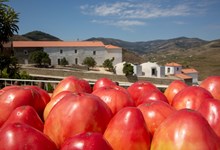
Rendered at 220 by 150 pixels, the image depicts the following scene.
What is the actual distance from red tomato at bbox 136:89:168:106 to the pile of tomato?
0.28ft

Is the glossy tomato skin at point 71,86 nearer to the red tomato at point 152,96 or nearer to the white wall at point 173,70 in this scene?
the red tomato at point 152,96

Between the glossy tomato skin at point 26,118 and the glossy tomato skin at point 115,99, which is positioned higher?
the glossy tomato skin at point 115,99

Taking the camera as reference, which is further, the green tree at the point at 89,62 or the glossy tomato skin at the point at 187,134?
the green tree at the point at 89,62

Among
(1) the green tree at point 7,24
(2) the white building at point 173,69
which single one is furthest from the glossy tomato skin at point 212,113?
(2) the white building at point 173,69

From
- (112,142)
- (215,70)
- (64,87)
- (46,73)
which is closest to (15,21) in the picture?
(64,87)

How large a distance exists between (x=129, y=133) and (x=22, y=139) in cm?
36

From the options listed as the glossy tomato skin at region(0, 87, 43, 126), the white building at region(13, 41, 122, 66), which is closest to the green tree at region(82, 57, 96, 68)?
the white building at region(13, 41, 122, 66)

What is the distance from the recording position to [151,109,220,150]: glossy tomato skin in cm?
89

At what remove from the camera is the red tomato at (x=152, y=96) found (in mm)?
1491

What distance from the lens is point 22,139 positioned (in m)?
0.88

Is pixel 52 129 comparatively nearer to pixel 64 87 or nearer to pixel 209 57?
pixel 64 87

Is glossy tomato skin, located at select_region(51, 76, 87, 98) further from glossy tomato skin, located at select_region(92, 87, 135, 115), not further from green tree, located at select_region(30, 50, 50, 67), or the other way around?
green tree, located at select_region(30, 50, 50, 67)

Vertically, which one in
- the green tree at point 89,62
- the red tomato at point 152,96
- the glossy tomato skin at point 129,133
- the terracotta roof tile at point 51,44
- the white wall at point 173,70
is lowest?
the white wall at point 173,70

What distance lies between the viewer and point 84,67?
3894 cm
